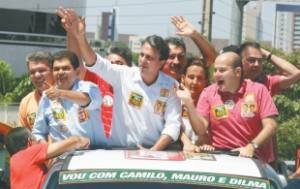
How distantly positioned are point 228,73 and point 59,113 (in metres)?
1.17

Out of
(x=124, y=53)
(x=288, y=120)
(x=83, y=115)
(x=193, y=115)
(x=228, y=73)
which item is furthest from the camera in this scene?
(x=288, y=120)

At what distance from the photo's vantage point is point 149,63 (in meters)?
5.81

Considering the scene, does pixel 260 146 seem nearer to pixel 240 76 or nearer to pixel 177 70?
pixel 240 76

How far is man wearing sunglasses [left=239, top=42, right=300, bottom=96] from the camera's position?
6.52 metres

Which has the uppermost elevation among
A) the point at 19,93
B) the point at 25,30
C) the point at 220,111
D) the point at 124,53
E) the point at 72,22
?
the point at 72,22

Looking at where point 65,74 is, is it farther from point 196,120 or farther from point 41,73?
point 196,120

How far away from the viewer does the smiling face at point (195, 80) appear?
6.54m

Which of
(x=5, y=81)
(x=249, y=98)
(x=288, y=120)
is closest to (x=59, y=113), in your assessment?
(x=249, y=98)

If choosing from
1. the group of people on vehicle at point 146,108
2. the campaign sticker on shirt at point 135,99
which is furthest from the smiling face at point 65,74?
the campaign sticker on shirt at point 135,99

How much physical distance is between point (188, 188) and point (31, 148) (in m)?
1.35

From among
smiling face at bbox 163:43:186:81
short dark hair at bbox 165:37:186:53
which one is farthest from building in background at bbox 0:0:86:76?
smiling face at bbox 163:43:186:81

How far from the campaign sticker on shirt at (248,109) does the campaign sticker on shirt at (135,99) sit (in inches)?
26.4

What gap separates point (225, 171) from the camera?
14.6ft

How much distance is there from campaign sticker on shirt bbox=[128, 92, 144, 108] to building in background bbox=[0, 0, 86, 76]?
35481mm
